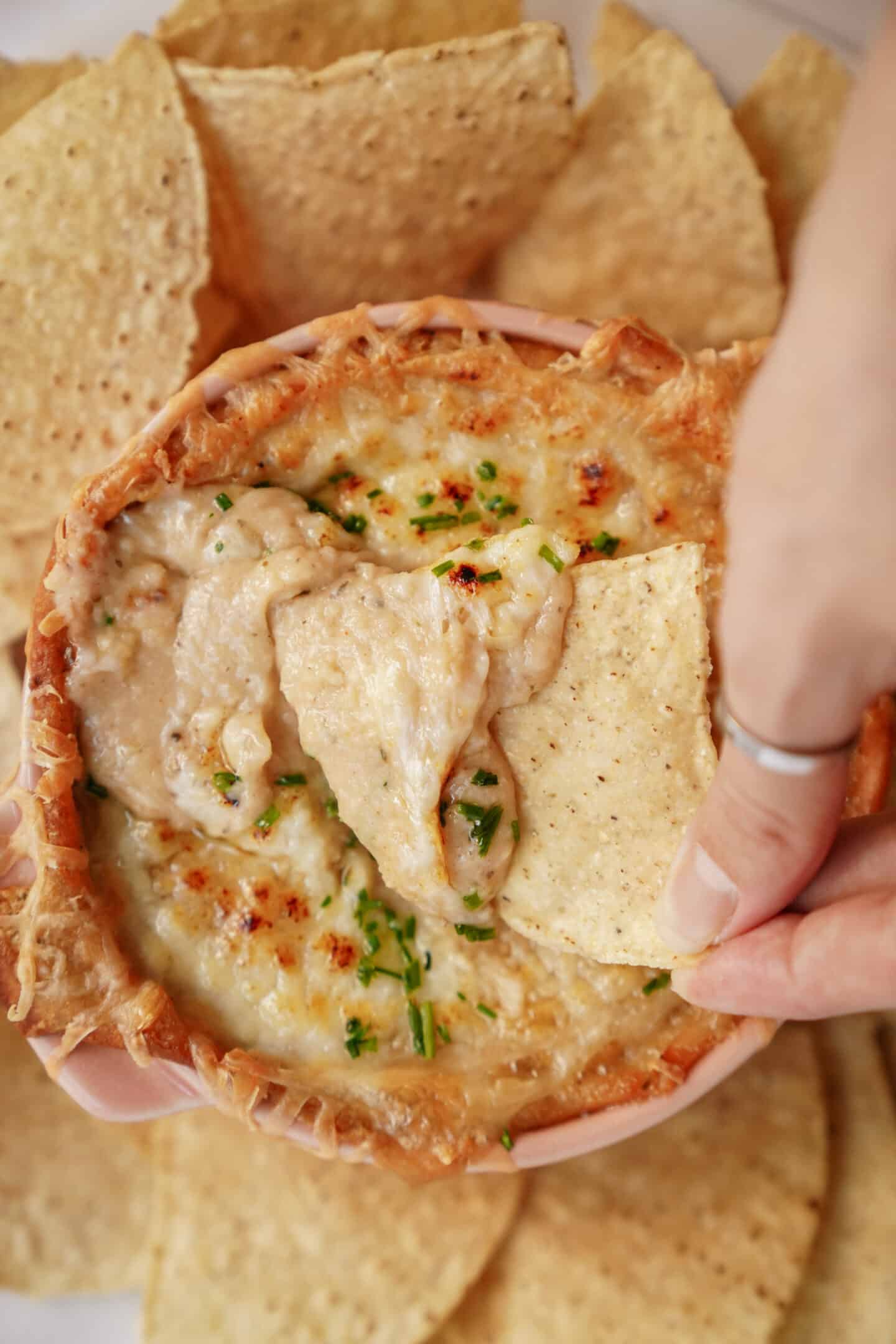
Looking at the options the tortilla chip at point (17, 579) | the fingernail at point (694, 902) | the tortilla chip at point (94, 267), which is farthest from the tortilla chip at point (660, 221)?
the fingernail at point (694, 902)

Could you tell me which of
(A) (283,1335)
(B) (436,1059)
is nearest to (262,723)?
(B) (436,1059)

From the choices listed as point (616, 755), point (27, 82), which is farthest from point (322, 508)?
point (27, 82)

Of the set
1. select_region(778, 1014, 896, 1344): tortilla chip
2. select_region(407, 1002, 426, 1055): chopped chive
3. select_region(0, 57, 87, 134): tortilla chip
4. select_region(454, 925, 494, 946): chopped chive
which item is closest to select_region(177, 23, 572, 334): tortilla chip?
select_region(0, 57, 87, 134): tortilla chip

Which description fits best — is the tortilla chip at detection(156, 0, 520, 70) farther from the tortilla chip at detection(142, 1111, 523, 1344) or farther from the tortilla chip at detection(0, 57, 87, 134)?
the tortilla chip at detection(142, 1111, 523, 1344)

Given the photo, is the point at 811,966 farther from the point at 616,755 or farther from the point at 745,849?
the point at 616,755

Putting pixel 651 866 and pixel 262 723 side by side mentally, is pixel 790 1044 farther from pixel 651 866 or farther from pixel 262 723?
pixel 262 723
